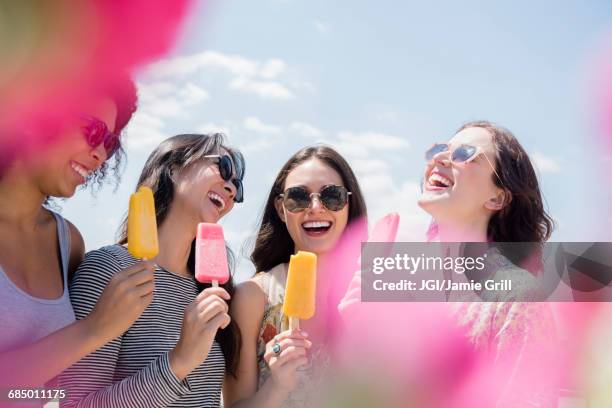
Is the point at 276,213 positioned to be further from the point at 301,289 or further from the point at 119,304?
the point at 119,304

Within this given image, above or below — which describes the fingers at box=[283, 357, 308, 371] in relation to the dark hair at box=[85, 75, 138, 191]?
below

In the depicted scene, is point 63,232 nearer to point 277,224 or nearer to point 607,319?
point 277,224

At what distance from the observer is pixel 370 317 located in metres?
3.70

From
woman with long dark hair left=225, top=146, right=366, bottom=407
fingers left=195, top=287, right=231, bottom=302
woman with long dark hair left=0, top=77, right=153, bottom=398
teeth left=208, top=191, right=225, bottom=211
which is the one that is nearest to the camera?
woman with long dark hair left=0, top=77, right=153, bottom=398

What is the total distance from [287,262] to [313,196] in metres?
0.54

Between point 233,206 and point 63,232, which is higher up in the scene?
point 233,206

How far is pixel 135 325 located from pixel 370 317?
132cm

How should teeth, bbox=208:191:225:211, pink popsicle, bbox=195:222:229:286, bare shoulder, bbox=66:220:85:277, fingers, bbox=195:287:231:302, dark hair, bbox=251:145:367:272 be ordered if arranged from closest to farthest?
fingers, bbox=195:287:231:302 < bare shoulder, bbox=66:220:85:277 < pink popsicle, bbox=195:222:229:286 < teeth, bbox=208:191:225:211 < dark hair, bbox=251:145:367:272

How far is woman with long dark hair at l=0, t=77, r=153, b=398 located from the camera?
269 cm

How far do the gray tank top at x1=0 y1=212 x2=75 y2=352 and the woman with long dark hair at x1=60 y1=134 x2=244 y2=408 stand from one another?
27 centimetres

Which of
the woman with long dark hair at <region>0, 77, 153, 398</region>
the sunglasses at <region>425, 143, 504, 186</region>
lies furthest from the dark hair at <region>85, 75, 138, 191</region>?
the sunglasses at <region>425, 143, 504, 186</region>

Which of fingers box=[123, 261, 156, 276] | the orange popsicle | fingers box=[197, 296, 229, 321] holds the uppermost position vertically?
the orange popsicle

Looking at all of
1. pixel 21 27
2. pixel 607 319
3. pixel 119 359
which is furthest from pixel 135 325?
pixel 607 319

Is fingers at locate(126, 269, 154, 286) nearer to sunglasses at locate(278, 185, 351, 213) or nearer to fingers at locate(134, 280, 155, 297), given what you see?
fingers at locate(134, 280, 155, 297)
